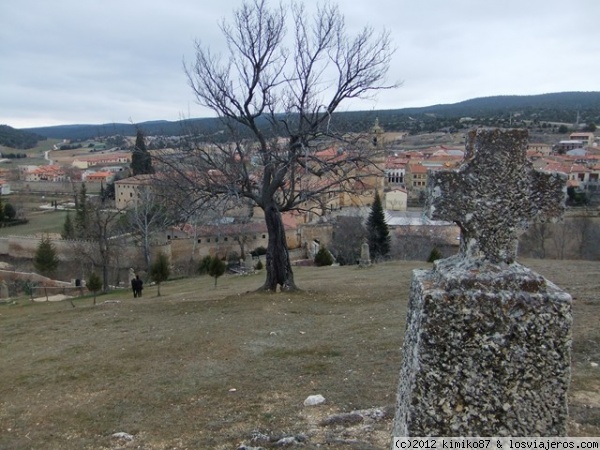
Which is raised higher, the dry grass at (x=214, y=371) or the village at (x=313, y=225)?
the dry grass at (x=214, y=371)

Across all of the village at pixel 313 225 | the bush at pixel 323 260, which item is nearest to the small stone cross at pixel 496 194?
the village at pixel 313 225

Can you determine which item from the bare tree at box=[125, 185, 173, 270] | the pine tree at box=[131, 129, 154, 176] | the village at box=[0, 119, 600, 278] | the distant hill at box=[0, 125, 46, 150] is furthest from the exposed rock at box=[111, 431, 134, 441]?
the distant hill at box=[0, 125, 46, 150]

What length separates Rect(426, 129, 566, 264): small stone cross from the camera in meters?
2.43

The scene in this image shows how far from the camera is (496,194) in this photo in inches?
95.6

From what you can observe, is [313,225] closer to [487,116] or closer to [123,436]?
[123,436]

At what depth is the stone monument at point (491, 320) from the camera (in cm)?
233

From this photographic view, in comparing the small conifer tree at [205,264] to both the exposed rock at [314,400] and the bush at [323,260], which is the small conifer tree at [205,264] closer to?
the bush at [323,260]

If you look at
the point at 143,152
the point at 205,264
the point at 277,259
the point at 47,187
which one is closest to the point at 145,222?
the point at 205,264

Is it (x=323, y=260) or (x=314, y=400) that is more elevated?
(x=314, y=400)

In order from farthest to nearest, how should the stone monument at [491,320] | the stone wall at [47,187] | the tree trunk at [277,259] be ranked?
1. the stone wall at [47,187]
2. the tree trunk at [277,259]
3. the stone monument at [491,320]

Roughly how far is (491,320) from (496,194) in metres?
0.62

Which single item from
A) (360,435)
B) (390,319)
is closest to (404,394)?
(360,435)

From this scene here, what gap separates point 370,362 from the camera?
7379 mm

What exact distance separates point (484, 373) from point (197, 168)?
1180 cm
